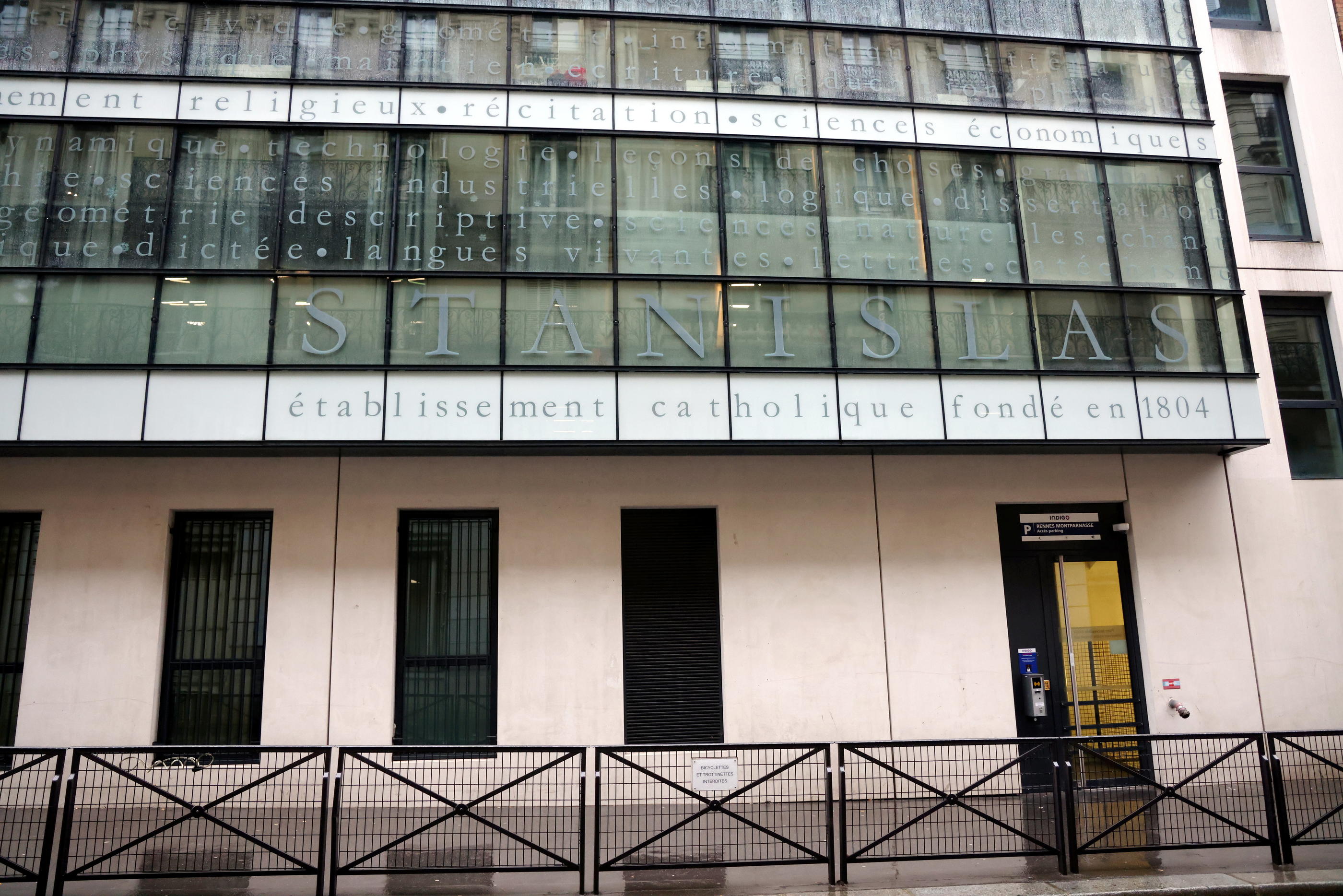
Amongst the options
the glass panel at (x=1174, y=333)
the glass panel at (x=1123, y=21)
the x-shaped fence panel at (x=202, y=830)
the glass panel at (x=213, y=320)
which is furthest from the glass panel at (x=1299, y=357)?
the glass panel at (x=213, y=320)

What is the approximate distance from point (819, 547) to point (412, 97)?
775 centimetres

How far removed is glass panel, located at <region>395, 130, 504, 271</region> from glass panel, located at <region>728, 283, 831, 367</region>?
3013 mm

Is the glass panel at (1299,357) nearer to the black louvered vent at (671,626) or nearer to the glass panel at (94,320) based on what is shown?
the black louvered vent at (671,626)

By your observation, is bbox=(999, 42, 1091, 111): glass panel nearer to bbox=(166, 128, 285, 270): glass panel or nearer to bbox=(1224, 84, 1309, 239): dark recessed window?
bbox=(1224, 84, 1309, 239): dark recessed window

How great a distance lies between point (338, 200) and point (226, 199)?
4.31ft

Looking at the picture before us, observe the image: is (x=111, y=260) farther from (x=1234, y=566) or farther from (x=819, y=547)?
(x=1234, y=566)

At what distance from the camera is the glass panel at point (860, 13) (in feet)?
37.4

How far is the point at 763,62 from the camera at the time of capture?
1127 cm

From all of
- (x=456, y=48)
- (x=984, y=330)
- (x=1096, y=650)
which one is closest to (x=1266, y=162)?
(x=984, y=330)

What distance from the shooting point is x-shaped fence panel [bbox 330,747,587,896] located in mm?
7449

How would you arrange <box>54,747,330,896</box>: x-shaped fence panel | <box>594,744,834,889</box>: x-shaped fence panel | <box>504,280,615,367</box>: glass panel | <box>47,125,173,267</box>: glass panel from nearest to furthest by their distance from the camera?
<box>54,747,330,896</box>: x-shaped fence panel
<box>594,744,834,889</box>: x-shaped fence panel
<box>47,125,173,267</box>: glass panel
<box>504,280,615,367</box>: glass panel

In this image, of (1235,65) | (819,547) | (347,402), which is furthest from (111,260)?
(1235,65)

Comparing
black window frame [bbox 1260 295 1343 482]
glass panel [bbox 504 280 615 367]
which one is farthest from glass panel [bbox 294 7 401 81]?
black window frame [bbox 1260 295 1343 482]

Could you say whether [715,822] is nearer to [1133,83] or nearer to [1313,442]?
[1313,442]
